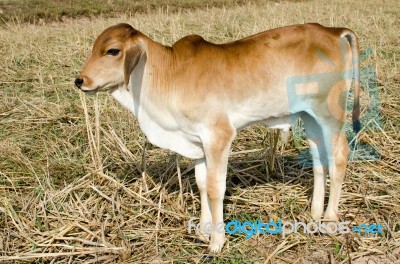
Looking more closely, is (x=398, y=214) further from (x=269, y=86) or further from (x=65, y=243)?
(x=65, y=243)

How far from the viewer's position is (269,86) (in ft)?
9.17

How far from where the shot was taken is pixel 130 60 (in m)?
2.61

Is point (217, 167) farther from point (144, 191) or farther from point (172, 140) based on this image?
point (144, 191)

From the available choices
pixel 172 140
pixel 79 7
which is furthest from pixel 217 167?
pixel 79 7

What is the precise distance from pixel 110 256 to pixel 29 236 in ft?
1.90

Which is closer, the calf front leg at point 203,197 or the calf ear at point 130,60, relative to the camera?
the calf ear at point 130,60

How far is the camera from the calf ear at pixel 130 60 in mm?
2589

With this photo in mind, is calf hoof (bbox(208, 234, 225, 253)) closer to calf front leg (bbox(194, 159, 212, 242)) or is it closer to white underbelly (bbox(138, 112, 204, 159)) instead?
calf front leg (bbox(194, 159, 212, 242))

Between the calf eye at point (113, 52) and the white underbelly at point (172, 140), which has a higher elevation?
the calf eye at point (113, 52)

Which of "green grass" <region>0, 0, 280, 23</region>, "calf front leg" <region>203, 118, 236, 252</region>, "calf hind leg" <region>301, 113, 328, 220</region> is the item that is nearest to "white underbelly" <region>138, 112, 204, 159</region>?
"calf front leg" <region>203, 118, 236, 252</region>

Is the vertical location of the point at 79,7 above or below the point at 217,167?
below

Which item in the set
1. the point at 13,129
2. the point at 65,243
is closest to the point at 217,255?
the point at 65,243

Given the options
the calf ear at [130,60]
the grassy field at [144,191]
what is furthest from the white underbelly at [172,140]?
the grassy field at [144,191]

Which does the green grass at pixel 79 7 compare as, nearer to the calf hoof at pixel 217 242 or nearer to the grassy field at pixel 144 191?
the grassy field at pixel 144 191
